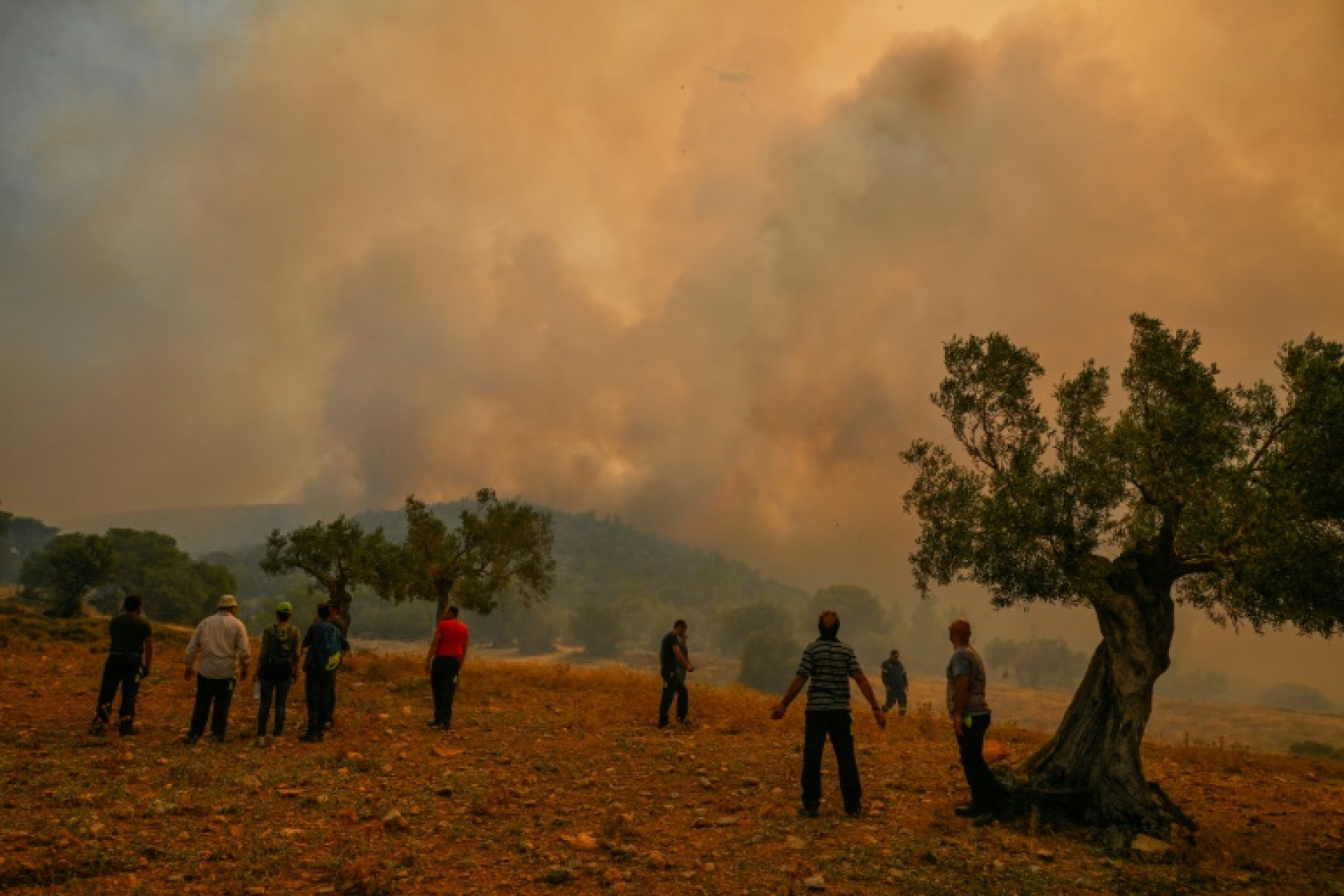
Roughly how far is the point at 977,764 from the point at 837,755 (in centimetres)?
221

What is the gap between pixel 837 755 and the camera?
34.4ft

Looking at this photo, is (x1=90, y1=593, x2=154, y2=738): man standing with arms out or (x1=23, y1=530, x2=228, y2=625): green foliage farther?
(x1=23, y1=530, x2=228, y2=625): green foliage

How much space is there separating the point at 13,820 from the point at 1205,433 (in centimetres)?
1810

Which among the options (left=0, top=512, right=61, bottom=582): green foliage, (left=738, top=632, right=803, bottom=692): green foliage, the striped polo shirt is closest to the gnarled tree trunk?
the striped polo shirt

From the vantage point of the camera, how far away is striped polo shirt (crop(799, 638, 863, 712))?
10461mm

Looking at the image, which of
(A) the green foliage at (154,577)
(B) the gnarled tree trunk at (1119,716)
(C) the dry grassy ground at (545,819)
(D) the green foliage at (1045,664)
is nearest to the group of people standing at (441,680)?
(C) the dry grassy ground at (545,819)

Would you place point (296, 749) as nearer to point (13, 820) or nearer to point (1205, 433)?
point (13, 820)

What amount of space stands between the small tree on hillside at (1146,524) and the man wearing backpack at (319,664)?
12337 mm

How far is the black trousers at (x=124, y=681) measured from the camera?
1389cm

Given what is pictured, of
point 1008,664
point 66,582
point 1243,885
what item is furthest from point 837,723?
point 1008,664

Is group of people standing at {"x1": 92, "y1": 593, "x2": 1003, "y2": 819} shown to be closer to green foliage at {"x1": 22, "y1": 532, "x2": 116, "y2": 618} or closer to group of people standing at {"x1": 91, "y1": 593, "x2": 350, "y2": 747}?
group of people standing at {"x1": 91, "y1": 593, "x2": 350, "y2": 747}

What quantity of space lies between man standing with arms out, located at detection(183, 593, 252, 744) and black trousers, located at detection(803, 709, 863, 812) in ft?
34.3

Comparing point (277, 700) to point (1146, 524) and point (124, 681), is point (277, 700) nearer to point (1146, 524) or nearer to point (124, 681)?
point (124, 681)

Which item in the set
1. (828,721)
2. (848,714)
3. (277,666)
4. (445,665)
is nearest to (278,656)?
(277,666)
